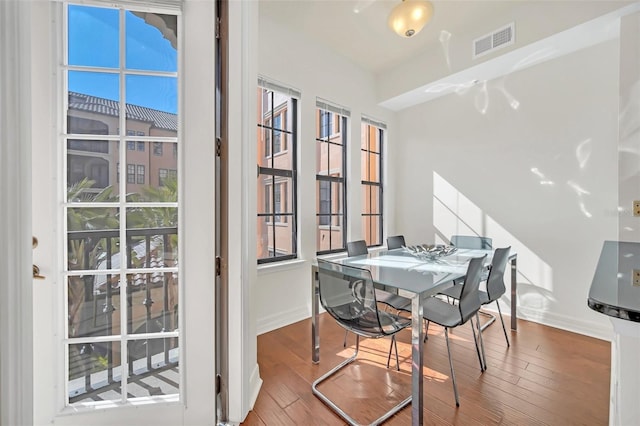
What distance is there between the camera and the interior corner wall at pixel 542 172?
2557 millimetres

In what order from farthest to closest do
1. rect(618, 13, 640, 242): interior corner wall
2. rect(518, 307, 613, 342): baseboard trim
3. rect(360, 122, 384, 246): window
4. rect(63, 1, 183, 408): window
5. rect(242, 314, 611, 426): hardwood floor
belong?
rect(360, 122, 384, 246): window < rect(518, 307, 613, 342): baseboard trim < rect(618, 13, 640, 242): interior corner wall < rect(242, 314, 611, 426): hardwood floor < rect(63, 1, 183, 408): window

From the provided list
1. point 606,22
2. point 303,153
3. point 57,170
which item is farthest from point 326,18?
point 57,170

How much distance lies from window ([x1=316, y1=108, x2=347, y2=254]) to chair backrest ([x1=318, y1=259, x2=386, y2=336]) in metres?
1.43

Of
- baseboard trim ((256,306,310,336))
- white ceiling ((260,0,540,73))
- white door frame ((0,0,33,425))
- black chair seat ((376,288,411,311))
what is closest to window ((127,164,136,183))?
white door frame ((0,0,33,425))

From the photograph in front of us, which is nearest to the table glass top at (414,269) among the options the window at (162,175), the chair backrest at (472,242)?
the chair backrest at (472,242)

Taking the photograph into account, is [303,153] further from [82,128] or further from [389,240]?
[82,128]

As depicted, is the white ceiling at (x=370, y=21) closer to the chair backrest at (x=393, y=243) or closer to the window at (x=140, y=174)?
the window at (x=140, y=174)

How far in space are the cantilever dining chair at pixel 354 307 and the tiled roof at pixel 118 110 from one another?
3.98 ft

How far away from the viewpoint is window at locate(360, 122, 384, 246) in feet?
12.9

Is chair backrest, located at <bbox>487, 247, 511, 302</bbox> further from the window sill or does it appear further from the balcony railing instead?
the balcony railing

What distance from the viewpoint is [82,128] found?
4.23 feet

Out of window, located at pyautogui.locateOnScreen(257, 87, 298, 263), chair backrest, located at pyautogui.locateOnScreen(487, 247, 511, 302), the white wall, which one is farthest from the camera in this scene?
window, located at pyautogui.locateOnScreen(257, 87, 298, 263)

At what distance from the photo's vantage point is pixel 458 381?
6.34 feet

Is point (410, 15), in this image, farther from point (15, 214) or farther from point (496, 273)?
point (15, 214)
